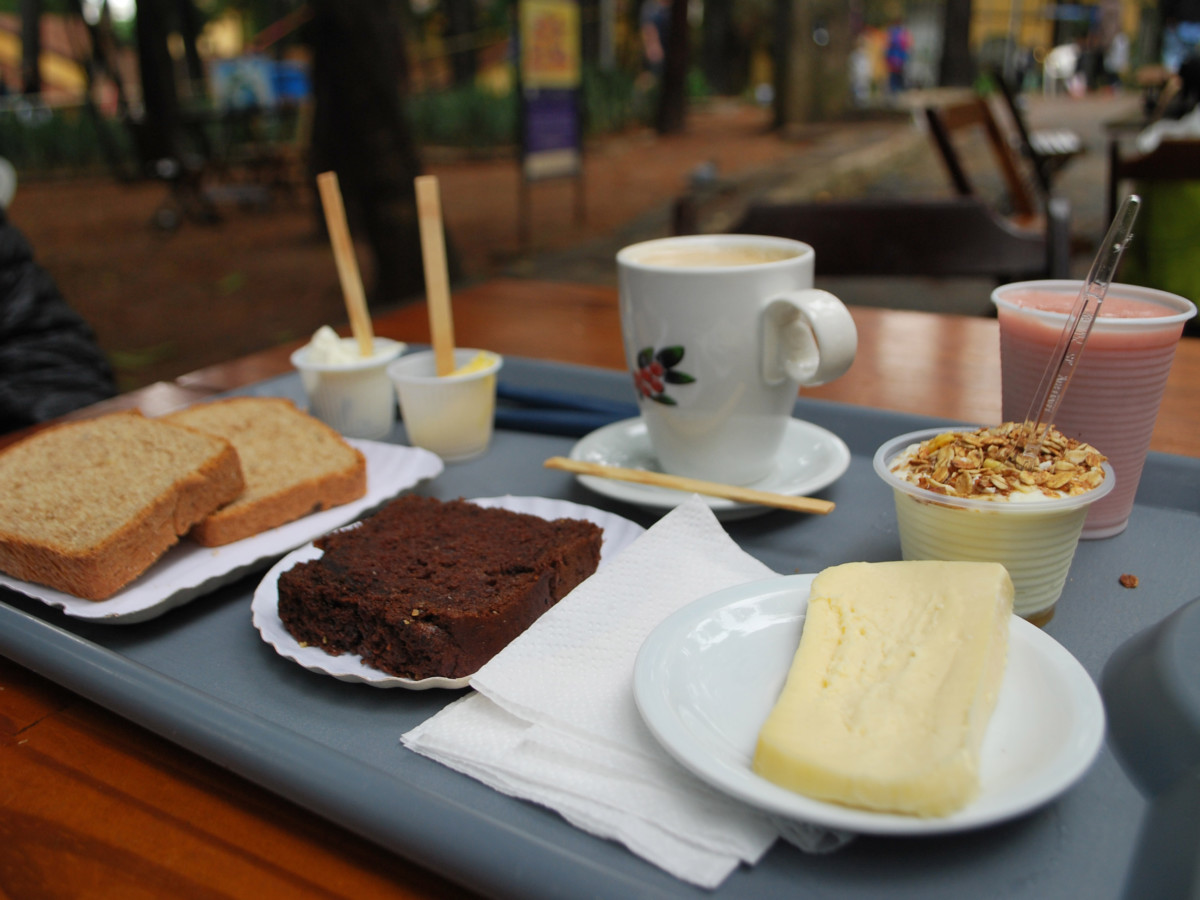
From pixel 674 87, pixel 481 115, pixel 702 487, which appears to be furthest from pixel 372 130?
pixel 674 87

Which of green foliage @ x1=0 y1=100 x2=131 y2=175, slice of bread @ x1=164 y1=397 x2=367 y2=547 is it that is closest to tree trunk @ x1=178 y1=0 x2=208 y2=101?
green foliage @ x1=0 y1=100 x2=131 y2=175

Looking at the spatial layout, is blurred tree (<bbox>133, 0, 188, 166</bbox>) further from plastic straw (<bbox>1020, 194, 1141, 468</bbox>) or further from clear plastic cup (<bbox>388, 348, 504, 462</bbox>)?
plastic straw (<bbox>1020, 194, 1141, 468</bbox>)

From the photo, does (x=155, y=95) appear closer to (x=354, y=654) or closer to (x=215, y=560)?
(x=215, y=560)

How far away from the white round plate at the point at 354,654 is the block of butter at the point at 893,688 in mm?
280

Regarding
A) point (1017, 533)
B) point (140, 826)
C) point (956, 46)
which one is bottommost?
point (140, 826)

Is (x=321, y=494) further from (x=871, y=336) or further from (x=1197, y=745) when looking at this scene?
(x=871, y=336)

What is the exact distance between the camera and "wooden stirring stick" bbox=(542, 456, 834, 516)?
989 millimetres

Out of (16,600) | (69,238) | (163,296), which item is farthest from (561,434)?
(69,238)

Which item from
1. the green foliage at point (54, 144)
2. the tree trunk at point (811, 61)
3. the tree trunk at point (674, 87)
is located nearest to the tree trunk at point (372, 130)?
the tree trunk at point (674, 87)

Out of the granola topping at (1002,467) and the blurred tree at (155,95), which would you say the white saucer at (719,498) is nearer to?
the granola topping at (1002,467)

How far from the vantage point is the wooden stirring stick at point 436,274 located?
1230mm

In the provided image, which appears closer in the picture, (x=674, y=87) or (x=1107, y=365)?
(x=1107, y=365)

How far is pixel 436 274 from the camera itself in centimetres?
128

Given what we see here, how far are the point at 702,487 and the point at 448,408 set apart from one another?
0.41 m
